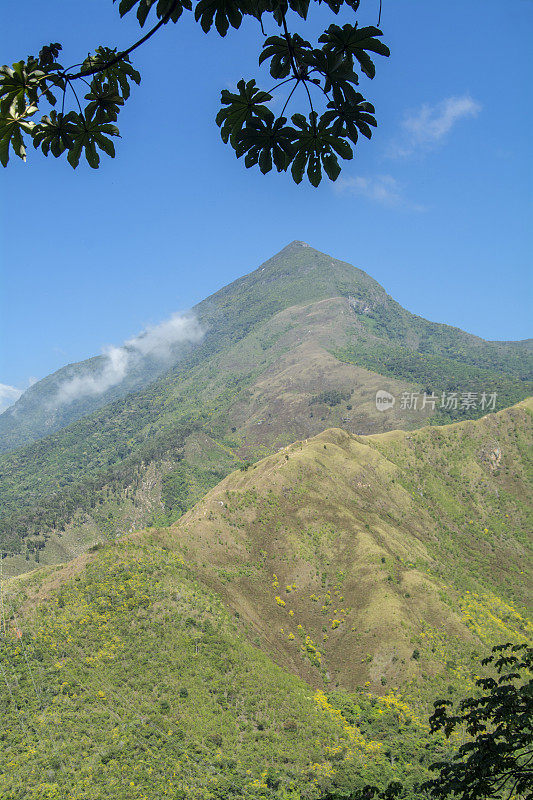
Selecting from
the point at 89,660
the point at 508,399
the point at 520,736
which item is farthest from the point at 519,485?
the point at 520,736

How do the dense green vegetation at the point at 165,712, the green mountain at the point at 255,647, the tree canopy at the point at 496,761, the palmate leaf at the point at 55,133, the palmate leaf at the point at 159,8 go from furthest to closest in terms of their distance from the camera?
the green mountain at the point at 255,647 < the dense green vegetation at the point at 165,712 < the tree canopy at the point at 496,761 < the palmate leaf at the point at 55,133 < the palmate leaf at the point at 159,8

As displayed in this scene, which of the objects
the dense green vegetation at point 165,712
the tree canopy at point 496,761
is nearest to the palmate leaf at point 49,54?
the tree canopy at point 496,761

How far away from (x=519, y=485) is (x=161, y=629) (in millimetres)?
73329

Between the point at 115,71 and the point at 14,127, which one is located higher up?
the point at 115,71

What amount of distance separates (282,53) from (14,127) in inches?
74.5

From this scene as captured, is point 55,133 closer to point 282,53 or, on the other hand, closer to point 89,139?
point 89,139

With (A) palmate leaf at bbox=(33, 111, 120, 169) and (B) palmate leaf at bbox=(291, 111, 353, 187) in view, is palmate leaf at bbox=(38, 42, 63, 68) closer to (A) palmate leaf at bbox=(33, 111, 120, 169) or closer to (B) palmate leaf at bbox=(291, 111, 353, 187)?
(A) palmate leaf at bbox=(33, 111, 120, 169)

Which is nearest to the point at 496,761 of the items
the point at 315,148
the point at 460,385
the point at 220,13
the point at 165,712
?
the point at 315,148

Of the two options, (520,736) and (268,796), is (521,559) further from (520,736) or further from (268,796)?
(520,736)

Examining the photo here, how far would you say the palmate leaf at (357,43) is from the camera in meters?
2.78

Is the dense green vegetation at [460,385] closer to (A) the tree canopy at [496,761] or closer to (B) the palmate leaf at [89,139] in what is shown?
(A) the tree canopy at [496,761]

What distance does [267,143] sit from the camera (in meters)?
3.21

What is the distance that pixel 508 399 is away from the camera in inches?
5615

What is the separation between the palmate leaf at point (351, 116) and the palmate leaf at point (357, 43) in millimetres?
194
